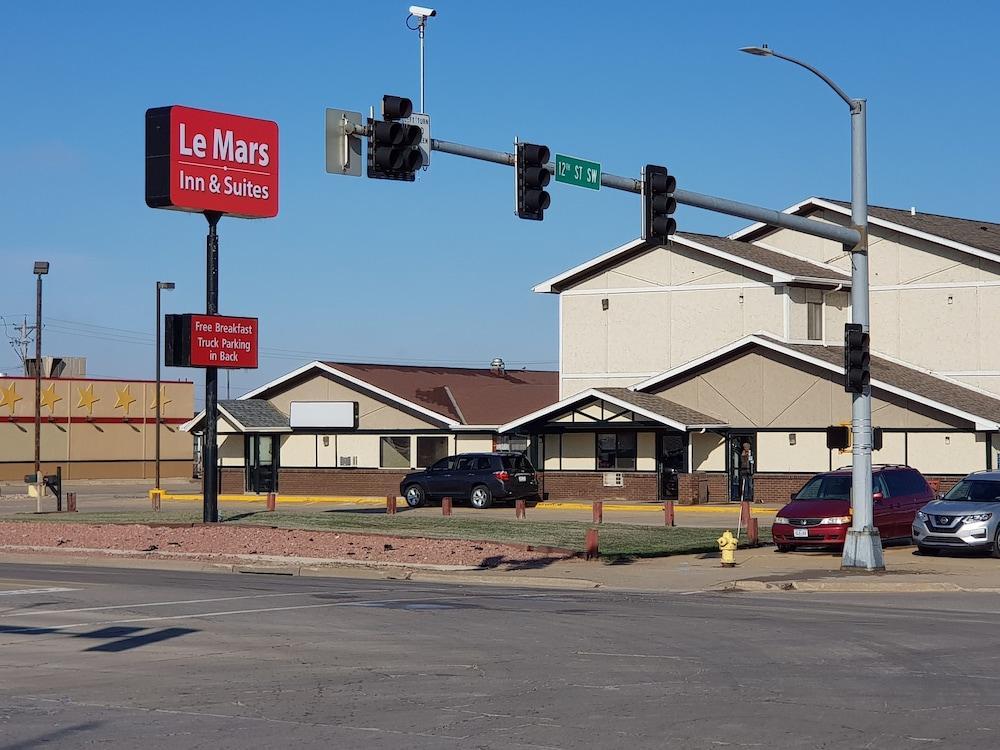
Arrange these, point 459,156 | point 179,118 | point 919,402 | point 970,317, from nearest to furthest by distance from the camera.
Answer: point 459,156 < point 179,118 < point 919,402 < point 970,317

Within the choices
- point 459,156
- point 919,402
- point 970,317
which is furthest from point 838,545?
point 970,317

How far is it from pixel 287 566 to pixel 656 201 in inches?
414

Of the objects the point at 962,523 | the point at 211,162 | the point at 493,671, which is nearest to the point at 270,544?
the point at 211,162

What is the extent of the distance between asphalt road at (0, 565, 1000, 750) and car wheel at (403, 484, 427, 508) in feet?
90.0

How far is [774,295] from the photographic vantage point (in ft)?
165

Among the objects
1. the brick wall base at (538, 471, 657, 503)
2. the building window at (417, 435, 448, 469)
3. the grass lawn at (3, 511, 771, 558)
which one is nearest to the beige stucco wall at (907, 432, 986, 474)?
the brick wall base at (538, 471, 657, 503)

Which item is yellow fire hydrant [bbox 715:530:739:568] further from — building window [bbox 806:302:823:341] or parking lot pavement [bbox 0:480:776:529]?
building window [bbox 806:302:823:341]

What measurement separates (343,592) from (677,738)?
1250cm

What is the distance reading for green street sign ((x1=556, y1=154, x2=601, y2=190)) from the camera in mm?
20484

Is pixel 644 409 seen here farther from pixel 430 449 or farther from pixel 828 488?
pixel 828 488

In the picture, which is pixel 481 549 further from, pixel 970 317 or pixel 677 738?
pixel 970 317

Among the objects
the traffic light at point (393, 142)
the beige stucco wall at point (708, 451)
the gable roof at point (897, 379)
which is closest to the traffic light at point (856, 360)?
the traffic light at point (393, 142)

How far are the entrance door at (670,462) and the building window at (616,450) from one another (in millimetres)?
1076

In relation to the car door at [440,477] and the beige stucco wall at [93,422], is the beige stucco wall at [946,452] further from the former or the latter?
the beige stucco wall at [93,422]
